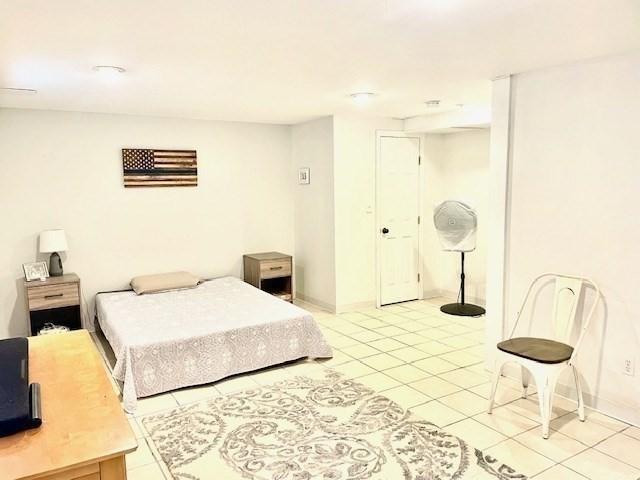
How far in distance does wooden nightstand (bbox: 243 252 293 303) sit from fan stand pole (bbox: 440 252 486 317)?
1.88m

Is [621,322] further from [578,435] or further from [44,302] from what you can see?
[44,302]

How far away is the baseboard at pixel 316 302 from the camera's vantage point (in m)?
5.54

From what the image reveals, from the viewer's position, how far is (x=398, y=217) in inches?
230

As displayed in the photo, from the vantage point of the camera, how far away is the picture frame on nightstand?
176 inches

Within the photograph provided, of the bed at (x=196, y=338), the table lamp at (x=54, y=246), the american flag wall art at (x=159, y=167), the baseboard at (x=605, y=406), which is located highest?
the american flag wall art at (x=159, y=167)

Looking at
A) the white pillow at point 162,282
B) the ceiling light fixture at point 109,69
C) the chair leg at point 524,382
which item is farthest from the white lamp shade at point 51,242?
the chair leg at point 524,382

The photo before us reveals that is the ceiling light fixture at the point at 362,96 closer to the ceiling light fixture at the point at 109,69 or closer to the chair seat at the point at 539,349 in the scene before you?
the ceiling light fixture at the point at 109,69

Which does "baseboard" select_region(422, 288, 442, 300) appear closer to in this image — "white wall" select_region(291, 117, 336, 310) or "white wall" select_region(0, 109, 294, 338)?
"white wall" select_region(291, 117, 336, 310)

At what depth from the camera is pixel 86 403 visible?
1.64 m

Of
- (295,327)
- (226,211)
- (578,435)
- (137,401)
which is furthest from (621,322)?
(226,211)

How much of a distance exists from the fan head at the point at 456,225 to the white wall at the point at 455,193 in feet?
1.75

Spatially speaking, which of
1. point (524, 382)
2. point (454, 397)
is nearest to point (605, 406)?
point (524, 382)

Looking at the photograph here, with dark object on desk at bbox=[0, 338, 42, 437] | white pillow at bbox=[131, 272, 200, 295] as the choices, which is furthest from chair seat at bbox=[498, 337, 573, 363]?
white pillow at bbox=[131, 272, 200, 295]

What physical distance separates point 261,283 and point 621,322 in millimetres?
3803
